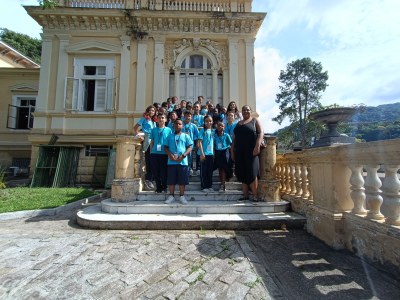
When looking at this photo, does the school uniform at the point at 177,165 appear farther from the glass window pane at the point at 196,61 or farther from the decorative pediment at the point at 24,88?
the decorative pediment at the point at 24,88

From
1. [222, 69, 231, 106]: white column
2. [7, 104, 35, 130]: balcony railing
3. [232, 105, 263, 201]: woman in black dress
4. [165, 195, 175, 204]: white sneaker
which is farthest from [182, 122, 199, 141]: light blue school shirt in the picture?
[7, 104, 35, 130]: balcony railing

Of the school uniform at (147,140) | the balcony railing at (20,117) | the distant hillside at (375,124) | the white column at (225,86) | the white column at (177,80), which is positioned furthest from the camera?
the balcony railing at (20,117)

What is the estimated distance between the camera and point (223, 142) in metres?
5.60

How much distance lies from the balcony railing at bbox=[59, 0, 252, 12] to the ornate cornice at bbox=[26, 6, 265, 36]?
766mm

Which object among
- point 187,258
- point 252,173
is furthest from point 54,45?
point 187,258

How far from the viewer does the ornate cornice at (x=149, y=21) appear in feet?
33.6

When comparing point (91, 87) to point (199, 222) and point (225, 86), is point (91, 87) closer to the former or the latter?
point (225, 86)

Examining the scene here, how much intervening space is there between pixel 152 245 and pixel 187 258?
0.68m

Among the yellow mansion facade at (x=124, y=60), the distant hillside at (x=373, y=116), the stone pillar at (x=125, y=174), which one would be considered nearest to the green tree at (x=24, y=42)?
the yellow mansion facade at (x=124, y=60)

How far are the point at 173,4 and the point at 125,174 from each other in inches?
365

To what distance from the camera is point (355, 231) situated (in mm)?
3105

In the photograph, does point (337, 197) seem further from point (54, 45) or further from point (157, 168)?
point (54, 45)

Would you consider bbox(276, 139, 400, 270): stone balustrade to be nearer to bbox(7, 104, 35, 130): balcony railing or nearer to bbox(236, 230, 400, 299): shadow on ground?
bbox(236, 230, 400, 299): shadow on ground

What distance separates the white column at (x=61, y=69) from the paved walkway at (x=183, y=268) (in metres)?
7.93
